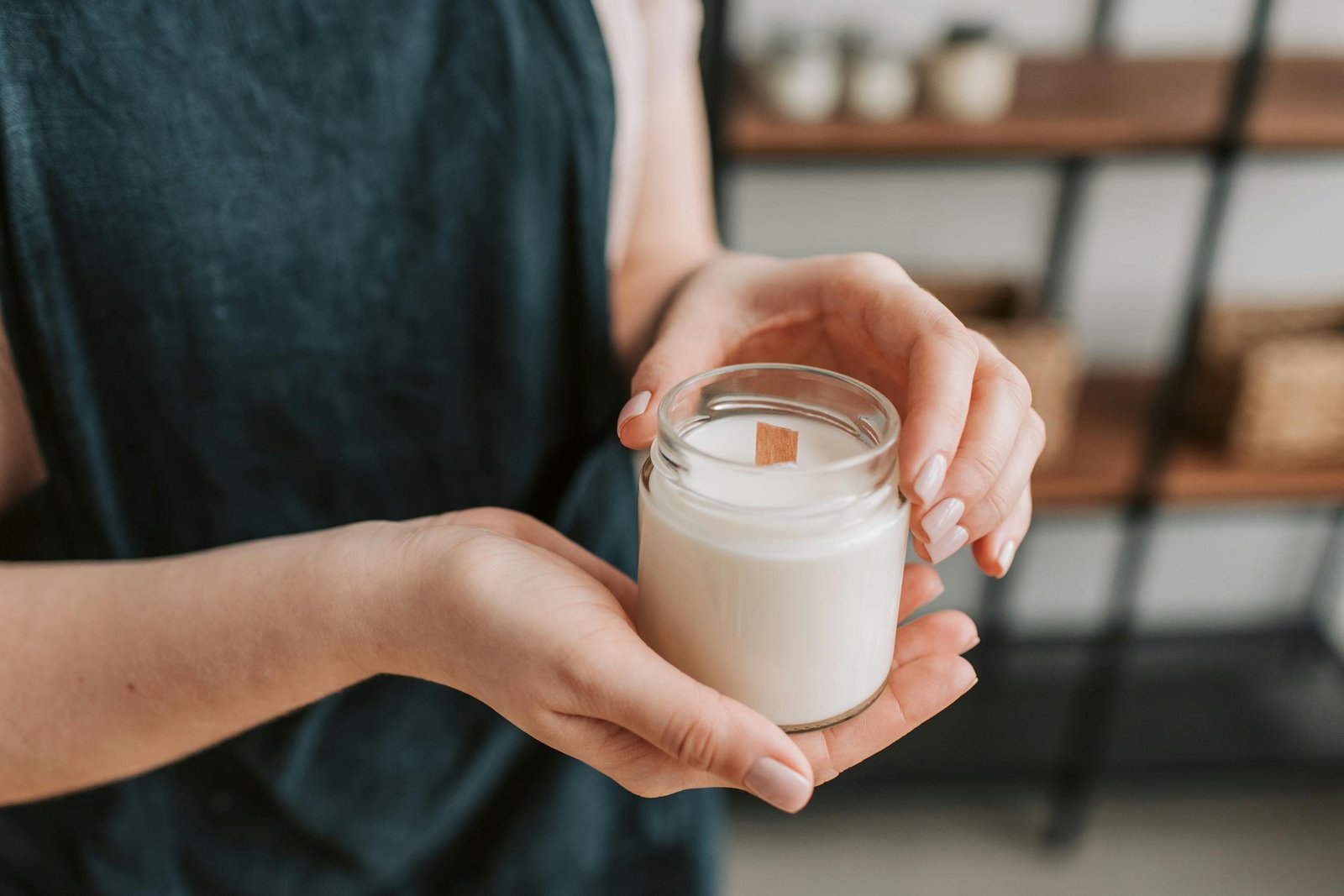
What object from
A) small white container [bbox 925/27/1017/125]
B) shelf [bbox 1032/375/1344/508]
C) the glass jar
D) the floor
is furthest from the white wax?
the floor

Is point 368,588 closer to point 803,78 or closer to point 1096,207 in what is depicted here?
point 803,78

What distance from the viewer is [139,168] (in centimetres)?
62

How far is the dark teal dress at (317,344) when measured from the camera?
0.63m

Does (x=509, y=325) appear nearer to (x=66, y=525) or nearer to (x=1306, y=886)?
(x=66, y=525)

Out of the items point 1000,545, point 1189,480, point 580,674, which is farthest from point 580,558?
point 1189,480

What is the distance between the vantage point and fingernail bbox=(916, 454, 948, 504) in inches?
21.5

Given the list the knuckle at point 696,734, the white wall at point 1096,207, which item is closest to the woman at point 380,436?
the knuckle at point 696,734

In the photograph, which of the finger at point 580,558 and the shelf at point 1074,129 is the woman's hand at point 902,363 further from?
the shelf at point 1074,129

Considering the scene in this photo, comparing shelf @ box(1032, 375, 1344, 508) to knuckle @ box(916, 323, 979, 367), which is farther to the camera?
shelf @ box(1032, 375, 1344, 508)

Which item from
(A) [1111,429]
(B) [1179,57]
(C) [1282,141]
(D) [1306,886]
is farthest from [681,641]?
(D) [1306,886]

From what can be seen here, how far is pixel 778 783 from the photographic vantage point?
0.47 metres

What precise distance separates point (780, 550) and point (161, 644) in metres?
0.36

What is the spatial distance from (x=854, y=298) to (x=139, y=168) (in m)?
0.46

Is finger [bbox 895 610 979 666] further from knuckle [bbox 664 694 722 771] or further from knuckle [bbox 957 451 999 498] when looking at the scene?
knuckle [bbox 664 694 722 771]
